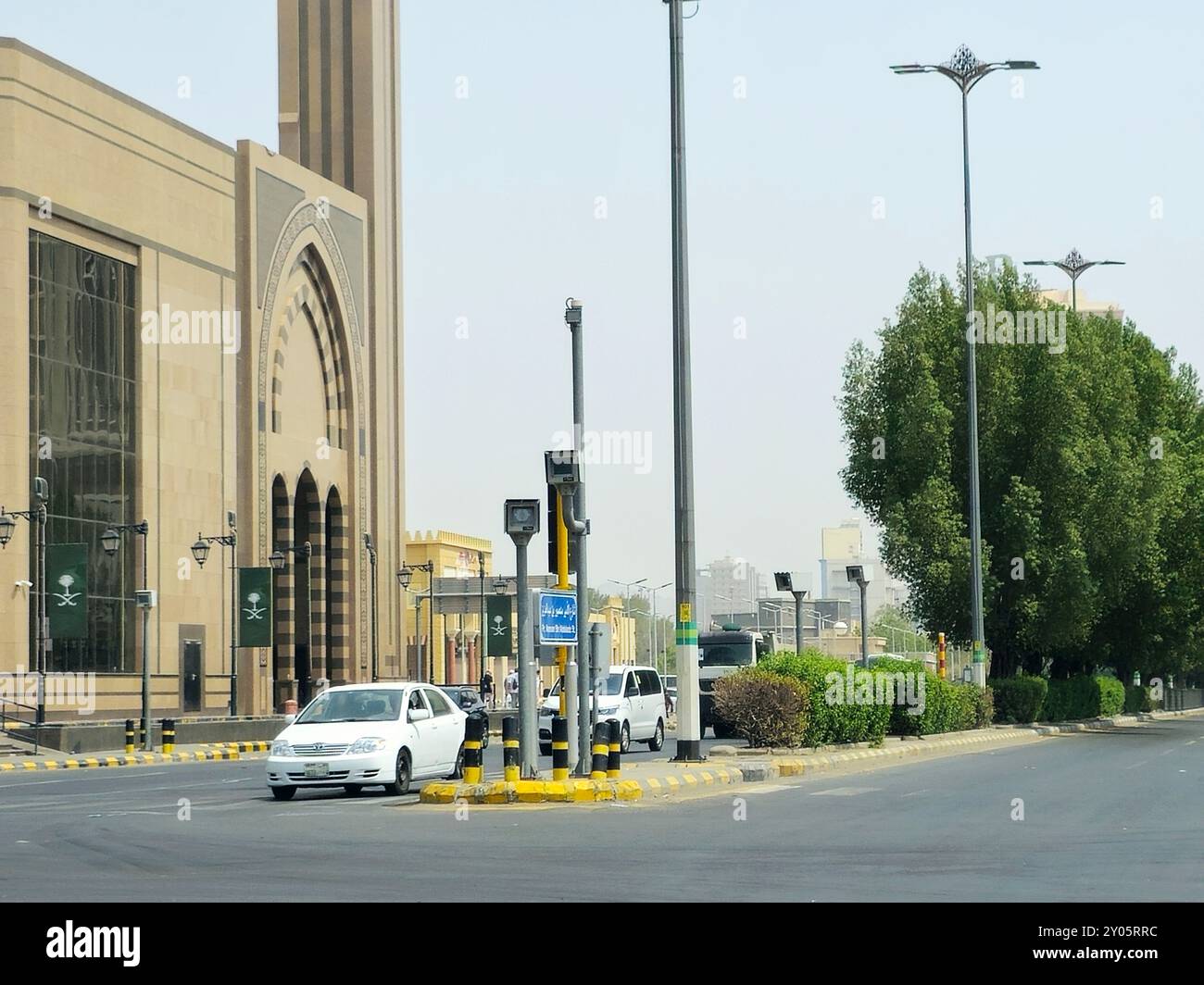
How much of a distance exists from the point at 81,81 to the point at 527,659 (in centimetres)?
4350

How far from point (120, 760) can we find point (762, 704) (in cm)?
1551

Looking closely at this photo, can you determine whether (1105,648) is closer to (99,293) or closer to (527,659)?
(99,293)

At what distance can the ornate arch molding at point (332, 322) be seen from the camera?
236 ft

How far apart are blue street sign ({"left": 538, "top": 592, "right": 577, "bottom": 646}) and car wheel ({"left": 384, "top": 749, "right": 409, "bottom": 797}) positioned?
2.75 metres

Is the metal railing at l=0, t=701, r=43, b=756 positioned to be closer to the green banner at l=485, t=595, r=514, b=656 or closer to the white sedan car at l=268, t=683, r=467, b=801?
the green banner at l=485, t=595, r=514, b=656

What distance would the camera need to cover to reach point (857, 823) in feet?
63.0

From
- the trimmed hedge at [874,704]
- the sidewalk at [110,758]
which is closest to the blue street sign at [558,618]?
the trimmed hedge at [874,704]

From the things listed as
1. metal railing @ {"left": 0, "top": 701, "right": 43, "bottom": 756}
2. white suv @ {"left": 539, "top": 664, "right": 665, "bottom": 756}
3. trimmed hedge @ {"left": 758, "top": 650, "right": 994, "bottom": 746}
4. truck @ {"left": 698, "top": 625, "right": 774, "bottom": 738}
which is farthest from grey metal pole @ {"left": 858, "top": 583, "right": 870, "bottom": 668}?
metal railing @ {"left": 0, "top": 701, "right": 43, "bottom": 756}

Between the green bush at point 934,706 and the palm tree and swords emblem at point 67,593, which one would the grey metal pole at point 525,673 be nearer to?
the green bush at point 934,706

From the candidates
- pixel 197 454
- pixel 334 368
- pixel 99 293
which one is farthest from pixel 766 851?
pixel 334 368

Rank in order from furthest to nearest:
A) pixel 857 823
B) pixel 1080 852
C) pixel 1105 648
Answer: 1. pixel 1105 648
2. pixel 857 823
3. pixel 1080 852

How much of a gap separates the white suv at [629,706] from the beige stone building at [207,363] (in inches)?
797

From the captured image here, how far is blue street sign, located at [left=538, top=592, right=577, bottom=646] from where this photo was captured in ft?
79.4

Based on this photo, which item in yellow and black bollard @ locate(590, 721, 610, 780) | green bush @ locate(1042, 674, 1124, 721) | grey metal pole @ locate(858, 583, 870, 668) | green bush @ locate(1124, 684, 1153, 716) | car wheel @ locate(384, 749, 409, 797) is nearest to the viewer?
yellow and black bollard @ locate(590, 721, 610, 780)
